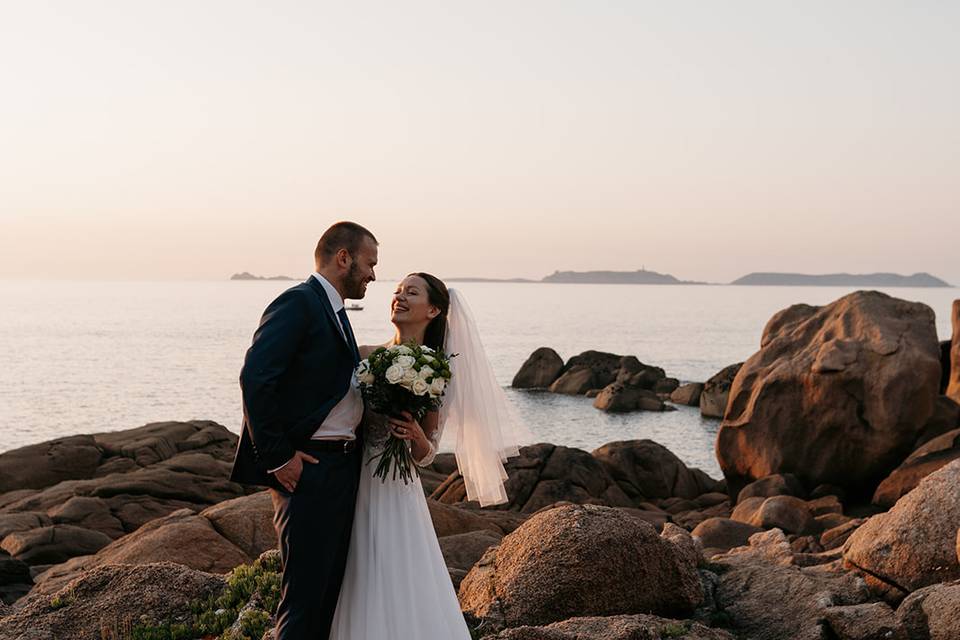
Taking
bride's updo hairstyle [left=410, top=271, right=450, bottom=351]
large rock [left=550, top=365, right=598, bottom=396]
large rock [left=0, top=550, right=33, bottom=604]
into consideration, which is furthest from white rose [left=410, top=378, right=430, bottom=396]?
large rock [left=550, top=365, right=598, bottom=396]

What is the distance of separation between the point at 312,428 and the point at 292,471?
264 mm

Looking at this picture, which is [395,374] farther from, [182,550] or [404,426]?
[182,550]

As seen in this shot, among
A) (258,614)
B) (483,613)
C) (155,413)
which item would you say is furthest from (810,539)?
(155,413)

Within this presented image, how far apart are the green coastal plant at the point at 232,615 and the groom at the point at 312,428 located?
7.00ft

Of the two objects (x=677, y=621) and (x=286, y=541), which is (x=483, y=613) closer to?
(x=677, y=621)

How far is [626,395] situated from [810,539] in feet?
117

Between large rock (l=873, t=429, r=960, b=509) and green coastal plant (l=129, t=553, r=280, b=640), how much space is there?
14.6 meters

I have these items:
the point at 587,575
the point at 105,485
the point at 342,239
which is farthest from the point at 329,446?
the point at 105,485

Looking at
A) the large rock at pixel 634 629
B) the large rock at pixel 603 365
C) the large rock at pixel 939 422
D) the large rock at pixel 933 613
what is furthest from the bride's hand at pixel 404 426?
the large rock at pixel 603 365

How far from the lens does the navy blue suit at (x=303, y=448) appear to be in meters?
5.51

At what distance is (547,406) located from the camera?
53188 mm

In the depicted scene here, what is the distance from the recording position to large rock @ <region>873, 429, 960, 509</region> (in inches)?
749

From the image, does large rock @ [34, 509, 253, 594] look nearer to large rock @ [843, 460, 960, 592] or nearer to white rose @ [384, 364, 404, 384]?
large rock @ [843, 460, 960, 592]

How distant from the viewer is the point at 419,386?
5.68 metres
